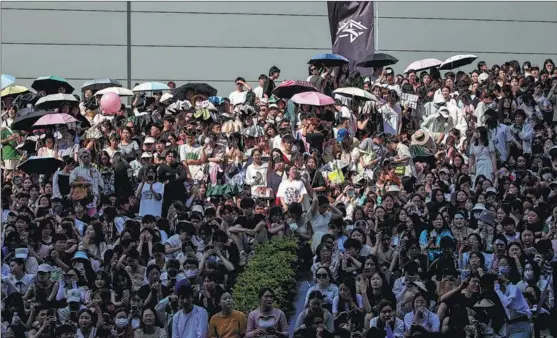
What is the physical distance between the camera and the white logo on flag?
3019cm

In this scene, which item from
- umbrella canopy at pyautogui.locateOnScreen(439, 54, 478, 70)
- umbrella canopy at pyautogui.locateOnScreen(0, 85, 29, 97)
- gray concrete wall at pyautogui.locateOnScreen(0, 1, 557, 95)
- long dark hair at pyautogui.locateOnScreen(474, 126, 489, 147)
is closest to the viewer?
long dark hair at pyautogui.locateOnScreen(474, 126, 489, 147)

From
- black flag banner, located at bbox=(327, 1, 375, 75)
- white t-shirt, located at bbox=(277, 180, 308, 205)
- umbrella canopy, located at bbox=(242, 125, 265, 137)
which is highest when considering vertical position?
black flag banner, located at bbox=(327, 1, 375, 75)

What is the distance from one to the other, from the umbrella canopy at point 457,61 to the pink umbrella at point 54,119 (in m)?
9.20

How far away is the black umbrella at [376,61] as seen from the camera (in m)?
29.5

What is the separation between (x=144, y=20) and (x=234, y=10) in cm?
198

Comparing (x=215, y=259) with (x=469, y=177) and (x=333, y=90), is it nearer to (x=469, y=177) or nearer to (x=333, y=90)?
(x=469, y=177)

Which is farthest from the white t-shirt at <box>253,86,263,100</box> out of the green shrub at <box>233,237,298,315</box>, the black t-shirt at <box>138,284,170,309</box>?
the black t-shirt at <box>138,284,170,309</box>

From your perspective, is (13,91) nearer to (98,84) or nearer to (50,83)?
(50,83)

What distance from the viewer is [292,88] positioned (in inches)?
1059

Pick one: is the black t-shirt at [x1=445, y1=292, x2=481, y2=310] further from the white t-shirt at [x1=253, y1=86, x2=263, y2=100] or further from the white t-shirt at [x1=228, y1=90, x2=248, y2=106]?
the white t-shirt at [x1=253, y1=86, x2=263, y2=100]

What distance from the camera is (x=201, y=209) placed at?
22.8m

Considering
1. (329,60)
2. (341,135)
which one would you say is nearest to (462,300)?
(341,135)

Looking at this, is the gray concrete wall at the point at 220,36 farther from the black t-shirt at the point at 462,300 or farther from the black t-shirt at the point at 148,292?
the black t-shirt at the point at 462,300

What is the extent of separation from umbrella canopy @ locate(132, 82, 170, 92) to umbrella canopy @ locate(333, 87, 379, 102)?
4394 mm
